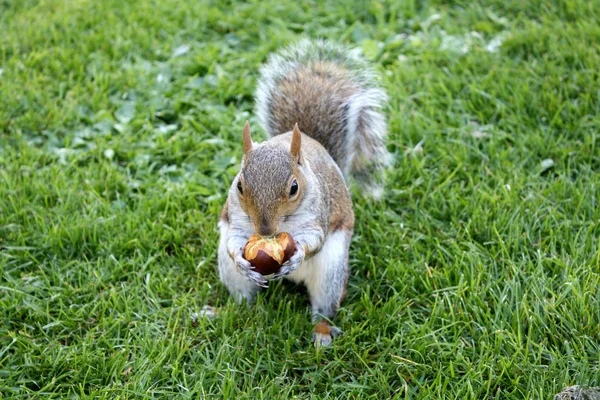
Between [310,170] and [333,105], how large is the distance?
473mm

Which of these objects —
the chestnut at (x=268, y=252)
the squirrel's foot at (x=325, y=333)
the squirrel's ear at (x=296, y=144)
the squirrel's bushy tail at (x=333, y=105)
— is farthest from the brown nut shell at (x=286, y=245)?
the squirrel's bushy tail at (x=333, y=105)

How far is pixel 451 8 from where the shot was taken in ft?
12.5

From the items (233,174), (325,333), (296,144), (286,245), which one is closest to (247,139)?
(296,144)

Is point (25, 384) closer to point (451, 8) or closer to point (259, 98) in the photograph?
point (259, 98)

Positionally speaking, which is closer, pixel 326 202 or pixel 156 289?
pixel 326 202

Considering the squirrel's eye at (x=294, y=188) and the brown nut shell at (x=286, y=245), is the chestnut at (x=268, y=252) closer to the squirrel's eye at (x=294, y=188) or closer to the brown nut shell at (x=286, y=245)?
the brown nut shell at (x=286, y=245)

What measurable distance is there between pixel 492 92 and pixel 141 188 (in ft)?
5.21

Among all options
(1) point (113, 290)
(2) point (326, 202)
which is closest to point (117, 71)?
(1) point (113, 290)

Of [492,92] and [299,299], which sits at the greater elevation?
[492,92]

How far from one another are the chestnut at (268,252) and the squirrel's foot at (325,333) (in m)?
0.34

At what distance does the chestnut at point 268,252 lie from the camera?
1.99m

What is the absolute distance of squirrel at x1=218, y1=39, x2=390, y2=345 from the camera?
6.54ft

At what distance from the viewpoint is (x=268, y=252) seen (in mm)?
1984

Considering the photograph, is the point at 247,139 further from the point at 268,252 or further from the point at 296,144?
the point at 268,252
